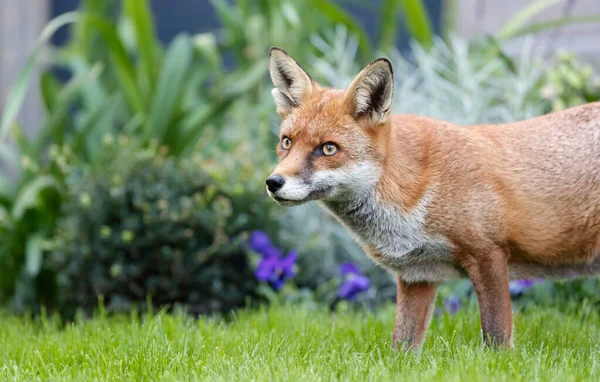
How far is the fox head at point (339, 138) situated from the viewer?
11.1ft

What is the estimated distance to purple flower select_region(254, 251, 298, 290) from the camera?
538 centimetres

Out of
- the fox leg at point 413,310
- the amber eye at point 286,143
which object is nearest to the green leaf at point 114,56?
the amber eye at point 286,143

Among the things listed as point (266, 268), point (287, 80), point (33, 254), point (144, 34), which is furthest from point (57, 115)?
point (287, 80)

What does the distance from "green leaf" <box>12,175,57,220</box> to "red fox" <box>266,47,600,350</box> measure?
2.78 m

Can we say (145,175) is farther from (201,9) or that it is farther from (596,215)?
(201,9)

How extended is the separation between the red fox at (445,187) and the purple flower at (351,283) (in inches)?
65.1

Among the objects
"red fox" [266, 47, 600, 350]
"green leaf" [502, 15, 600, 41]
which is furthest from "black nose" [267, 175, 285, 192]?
"green leaf" [502, 15, 600, 41]

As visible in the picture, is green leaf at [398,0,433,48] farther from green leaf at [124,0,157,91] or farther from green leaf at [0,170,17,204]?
green leaf at [0,170,17,204]

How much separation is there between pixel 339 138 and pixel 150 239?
7.92 feet

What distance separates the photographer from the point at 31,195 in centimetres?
566

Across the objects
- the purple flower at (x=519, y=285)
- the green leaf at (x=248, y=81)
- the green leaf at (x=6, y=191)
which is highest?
the green leaf at (x=248, y=81)

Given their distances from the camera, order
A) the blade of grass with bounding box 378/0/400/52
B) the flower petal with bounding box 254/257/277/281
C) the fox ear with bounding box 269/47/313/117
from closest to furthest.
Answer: the fox ear with bounding box 269/47/313/117 < the flower petal with bounding box 254/257/277/281 < the blade of grass with bounding box 378/0/400/52

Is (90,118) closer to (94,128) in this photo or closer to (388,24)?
(94,128)

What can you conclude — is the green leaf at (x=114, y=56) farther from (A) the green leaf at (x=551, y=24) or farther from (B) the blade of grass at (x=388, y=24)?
(A) the green leaf at (x=551, y=24)
